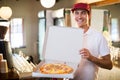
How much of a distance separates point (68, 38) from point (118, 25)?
1524mm

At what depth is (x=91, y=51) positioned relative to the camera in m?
1.45

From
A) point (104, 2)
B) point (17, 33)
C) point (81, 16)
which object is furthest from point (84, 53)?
point (17, 33)

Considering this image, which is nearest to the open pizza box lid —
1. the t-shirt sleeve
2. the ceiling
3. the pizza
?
the pizza

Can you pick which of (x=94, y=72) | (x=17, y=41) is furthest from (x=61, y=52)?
(x=17, y=41)

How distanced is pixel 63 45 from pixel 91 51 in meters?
0.21

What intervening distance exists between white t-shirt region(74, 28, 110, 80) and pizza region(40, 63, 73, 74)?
143mm

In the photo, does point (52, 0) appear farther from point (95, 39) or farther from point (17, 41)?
point (17, 41)

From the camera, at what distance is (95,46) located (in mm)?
1451

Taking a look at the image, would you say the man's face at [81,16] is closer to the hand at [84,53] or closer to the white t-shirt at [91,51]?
the white t-shirt at [91,51]

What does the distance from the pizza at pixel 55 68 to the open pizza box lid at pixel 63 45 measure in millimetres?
26

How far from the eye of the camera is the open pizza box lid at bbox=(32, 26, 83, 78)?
1.34m

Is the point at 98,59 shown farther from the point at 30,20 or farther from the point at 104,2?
the point at 30,20

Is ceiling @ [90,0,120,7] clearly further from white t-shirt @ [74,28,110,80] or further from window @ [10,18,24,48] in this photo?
window @ [10,18,24,48]

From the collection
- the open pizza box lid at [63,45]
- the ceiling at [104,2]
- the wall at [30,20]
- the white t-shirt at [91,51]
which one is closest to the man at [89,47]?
the white t-shirt at [91,51]
